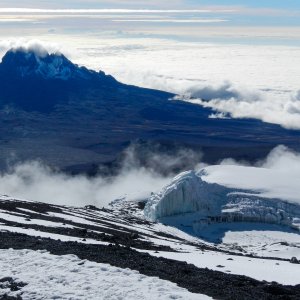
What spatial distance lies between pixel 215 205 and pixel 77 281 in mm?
62920

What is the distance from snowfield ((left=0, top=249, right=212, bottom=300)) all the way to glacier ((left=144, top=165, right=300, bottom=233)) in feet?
182

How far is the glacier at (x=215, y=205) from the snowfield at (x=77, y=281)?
55526 millimetres

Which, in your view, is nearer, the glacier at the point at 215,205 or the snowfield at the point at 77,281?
the snowfield at the point at 77,281

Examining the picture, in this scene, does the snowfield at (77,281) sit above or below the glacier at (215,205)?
above

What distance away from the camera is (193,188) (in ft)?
284

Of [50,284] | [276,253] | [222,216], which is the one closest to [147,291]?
[50,284]

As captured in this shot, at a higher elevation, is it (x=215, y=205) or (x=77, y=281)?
(x=77, y=281)

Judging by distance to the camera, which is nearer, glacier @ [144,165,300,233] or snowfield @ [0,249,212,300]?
snowfield @ [0,249,212,300]

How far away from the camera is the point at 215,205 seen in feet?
277

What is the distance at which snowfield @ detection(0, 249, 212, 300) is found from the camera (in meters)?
21.5

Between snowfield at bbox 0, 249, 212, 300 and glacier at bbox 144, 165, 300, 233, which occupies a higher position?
snowfield at bbox 0, 249, 212, 300

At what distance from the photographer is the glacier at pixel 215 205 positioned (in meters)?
80.7

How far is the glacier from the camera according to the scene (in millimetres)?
80725

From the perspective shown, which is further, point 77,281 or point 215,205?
point 215,205
